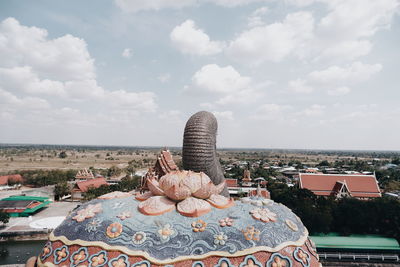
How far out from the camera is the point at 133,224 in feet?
15.3

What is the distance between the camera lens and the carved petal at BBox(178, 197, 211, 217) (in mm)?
4789

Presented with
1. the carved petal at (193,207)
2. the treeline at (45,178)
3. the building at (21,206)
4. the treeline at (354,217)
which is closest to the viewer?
the carved petal at (193,207)

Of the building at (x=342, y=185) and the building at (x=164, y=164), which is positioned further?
the building at (x=342, y=185)

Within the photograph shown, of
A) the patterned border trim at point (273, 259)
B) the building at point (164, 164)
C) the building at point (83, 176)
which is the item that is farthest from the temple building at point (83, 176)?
the patterned border trim at point (273, 259)

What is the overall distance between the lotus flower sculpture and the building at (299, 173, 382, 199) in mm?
23188

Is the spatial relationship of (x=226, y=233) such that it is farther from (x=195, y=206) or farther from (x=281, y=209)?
(x=281, y=209)

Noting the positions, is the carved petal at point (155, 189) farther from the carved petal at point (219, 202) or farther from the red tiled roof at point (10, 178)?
the red tiled roof at point (10, 178)

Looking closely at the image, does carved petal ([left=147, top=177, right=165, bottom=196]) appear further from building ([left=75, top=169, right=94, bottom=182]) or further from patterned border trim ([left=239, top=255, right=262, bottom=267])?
building ([left=75, top=169, right=94, bottom=182])

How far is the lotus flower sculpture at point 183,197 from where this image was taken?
16.1 ft

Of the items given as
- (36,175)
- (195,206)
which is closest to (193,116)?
(195,206)

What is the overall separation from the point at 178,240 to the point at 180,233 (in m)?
0.13

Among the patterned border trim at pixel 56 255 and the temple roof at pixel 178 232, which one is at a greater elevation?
the temple roof at pixel 178 232

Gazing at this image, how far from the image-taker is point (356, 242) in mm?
14125

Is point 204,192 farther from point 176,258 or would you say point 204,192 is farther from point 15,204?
point 15,204
